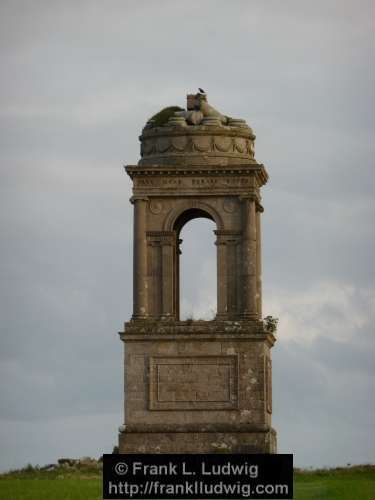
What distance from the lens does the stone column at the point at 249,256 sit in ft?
206

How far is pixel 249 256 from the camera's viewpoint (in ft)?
207

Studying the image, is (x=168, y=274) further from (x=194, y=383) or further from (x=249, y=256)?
(x=194, y=383)

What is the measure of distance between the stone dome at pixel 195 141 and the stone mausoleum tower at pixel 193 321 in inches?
1.2

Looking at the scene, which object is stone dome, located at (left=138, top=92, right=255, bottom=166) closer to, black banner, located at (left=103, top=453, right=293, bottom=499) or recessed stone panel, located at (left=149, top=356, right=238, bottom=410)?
recessed stone panel, located at (left=149, top=356, right=238, bottom=410)

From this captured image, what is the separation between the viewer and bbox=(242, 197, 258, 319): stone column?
62.8 meters

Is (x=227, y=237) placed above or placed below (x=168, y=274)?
above

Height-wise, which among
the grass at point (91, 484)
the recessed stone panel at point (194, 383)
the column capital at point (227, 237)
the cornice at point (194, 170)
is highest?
the cornice at point (194, 170)

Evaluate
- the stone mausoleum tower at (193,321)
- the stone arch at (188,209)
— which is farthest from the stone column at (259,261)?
the stone arch at (188,209)

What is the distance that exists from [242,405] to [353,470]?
6904mm

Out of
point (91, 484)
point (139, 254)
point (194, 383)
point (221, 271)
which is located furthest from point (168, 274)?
point (91, 484)

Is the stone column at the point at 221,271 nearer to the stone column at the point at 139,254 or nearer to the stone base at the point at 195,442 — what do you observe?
the stone column at the point at 139,254

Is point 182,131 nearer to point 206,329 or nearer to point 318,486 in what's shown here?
point 206,329

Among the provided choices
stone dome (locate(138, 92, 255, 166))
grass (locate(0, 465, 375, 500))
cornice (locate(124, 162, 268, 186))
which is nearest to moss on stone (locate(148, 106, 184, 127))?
stone dome (locate(138, 92, 255, 166))

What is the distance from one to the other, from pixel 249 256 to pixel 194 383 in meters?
4.18
